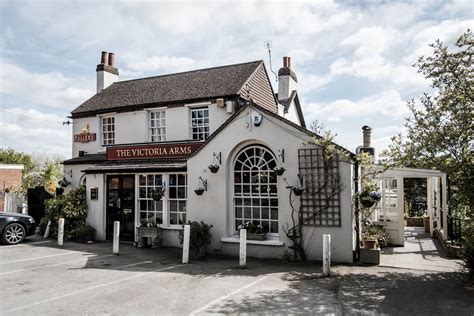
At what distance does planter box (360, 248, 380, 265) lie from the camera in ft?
32.3

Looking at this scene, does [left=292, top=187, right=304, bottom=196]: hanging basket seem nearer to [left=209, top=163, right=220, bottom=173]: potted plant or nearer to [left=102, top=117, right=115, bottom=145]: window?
[left=209, top=163, right=220, bottom=173]: potted plant

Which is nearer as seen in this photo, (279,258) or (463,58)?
(463,58)

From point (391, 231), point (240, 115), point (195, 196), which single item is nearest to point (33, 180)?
point (195, 196)

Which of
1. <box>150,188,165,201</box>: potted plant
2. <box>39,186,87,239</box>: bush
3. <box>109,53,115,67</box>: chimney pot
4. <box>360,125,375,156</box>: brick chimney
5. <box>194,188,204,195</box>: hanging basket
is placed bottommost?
<box>39,186,87,239</box>: bush

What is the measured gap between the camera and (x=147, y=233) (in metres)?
13.0

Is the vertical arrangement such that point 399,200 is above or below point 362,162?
below

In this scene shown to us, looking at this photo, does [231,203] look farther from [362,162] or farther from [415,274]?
[415,274]

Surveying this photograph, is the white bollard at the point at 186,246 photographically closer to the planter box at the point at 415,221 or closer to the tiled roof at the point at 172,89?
the tiled roof at the point at 172,89

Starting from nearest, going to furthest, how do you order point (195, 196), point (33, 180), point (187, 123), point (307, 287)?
1. point (307, 287)
2. point (195, 196)
3. point (187, 123)
4. point (33, 180)

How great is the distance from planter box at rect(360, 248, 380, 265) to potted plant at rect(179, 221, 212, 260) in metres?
4.65

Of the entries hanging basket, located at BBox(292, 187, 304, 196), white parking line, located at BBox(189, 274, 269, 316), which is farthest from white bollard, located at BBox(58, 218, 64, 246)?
hanging basket, located at BBox(292, 187, 304, 196)

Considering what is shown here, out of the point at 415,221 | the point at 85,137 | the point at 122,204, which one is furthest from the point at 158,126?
the point at 415,221

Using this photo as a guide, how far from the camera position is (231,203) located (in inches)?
467

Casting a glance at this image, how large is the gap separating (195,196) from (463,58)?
336 inches
